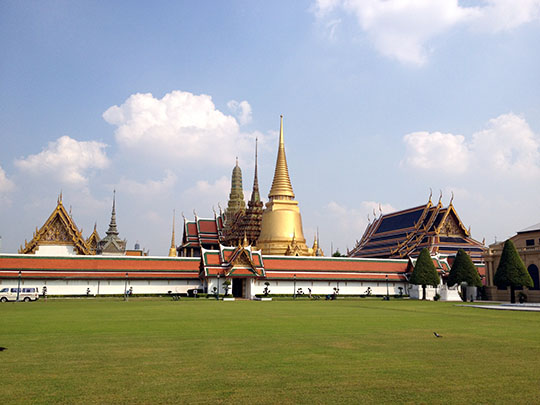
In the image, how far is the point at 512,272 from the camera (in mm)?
43812

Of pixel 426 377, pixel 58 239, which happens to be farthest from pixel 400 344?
pixel 58 239

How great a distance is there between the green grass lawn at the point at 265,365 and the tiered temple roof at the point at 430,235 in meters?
51.2

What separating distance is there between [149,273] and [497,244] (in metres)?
36.0

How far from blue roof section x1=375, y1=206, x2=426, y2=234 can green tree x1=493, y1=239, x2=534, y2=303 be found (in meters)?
27.5

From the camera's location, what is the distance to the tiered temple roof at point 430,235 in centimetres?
6806

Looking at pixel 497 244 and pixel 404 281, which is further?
pixel 404 281

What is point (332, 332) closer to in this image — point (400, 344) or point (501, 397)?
point (400, 344)

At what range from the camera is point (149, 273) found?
2034 inches

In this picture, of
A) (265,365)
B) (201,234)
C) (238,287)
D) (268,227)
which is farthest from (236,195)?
(265,365)

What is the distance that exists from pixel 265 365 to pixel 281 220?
65717 mm

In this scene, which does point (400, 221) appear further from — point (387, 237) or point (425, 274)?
point (425, 274)

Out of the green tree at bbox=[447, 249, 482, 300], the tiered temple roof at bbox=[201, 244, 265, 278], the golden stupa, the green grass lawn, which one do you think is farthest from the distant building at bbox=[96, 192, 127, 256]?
the green grass lawn

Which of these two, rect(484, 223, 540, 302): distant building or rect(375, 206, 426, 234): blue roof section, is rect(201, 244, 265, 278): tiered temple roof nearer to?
rect(484, 223, 540, 302): distant building

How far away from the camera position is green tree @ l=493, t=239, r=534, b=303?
4359cm
